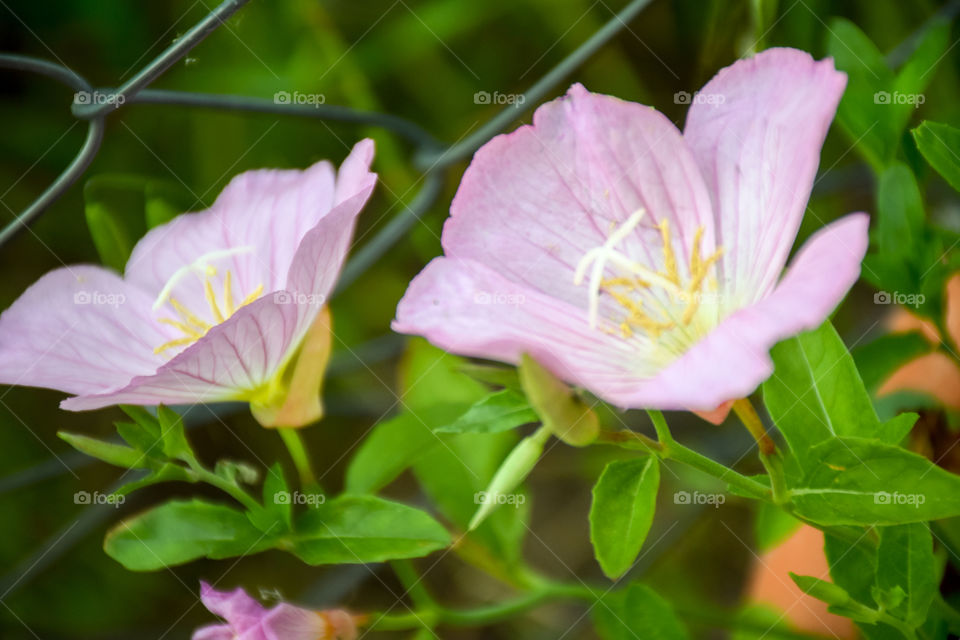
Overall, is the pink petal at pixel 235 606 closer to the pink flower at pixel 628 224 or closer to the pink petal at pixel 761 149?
the pink flower at pixel 628 224

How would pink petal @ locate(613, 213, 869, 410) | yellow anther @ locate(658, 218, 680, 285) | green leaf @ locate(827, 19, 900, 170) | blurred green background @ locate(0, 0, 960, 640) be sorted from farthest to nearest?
blurred green background @ locate(0, 0, 960, 640) → green leaf @ locate(827, 19, 900, 170) → yellow anther @ locate(658, 218, 680, 285) → pink petal @ locate(613, 213, 869, 410)

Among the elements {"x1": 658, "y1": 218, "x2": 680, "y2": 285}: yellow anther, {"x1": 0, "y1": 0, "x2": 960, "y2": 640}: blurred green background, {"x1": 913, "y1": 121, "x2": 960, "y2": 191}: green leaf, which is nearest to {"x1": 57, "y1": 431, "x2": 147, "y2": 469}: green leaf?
{"x1": 658, "y1": 218, "x2": 680, "y2": 285}: yellow anther

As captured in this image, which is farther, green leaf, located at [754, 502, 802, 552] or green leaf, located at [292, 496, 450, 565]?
green leaf, located at [754, 502, 802, 552]

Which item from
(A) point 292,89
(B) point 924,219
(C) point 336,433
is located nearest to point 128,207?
(A) point 292,89

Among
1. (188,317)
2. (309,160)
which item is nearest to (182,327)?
(188,317)

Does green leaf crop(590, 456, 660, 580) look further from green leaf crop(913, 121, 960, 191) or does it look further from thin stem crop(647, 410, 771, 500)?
green leaf crop(913, 121, 960, 191)
